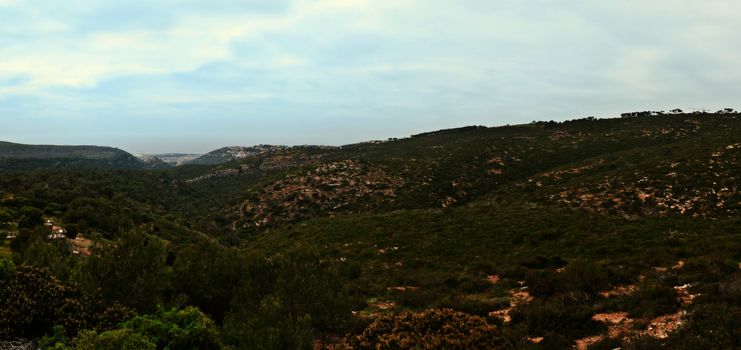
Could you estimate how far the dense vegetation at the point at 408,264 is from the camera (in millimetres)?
11383

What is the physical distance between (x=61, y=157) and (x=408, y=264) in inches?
6155

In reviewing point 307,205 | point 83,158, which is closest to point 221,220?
point 307,205

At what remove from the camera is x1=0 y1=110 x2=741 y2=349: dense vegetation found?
11383mm

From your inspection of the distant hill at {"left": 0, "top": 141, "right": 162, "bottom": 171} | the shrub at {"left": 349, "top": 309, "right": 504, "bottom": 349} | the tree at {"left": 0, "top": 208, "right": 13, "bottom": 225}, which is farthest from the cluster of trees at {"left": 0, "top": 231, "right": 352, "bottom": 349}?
the distant hill at {"left": 0, "top": 141, "right": 162, "bottom": 171}

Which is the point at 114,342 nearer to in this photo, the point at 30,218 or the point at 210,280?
the point at 210,280

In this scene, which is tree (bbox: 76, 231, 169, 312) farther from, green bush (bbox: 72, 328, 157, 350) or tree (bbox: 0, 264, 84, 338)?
green bush (bbox: 72, 328, 157, 350)

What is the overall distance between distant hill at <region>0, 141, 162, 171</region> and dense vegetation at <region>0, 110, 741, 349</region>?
290 feet

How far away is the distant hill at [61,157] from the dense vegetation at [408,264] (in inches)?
3482

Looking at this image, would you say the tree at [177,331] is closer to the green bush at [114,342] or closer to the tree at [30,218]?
the green bush at [114,342]

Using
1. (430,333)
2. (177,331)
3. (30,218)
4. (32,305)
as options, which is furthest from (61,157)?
(430,333)

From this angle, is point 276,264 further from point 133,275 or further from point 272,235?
point 272,235

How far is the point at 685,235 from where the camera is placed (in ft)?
77.3

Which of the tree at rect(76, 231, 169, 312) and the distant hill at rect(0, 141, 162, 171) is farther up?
the distant hill at rect(0, 141, 162, 171)

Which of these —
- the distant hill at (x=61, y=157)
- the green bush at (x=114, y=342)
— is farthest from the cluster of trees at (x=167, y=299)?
the distant hill at (x=61, y=157)
